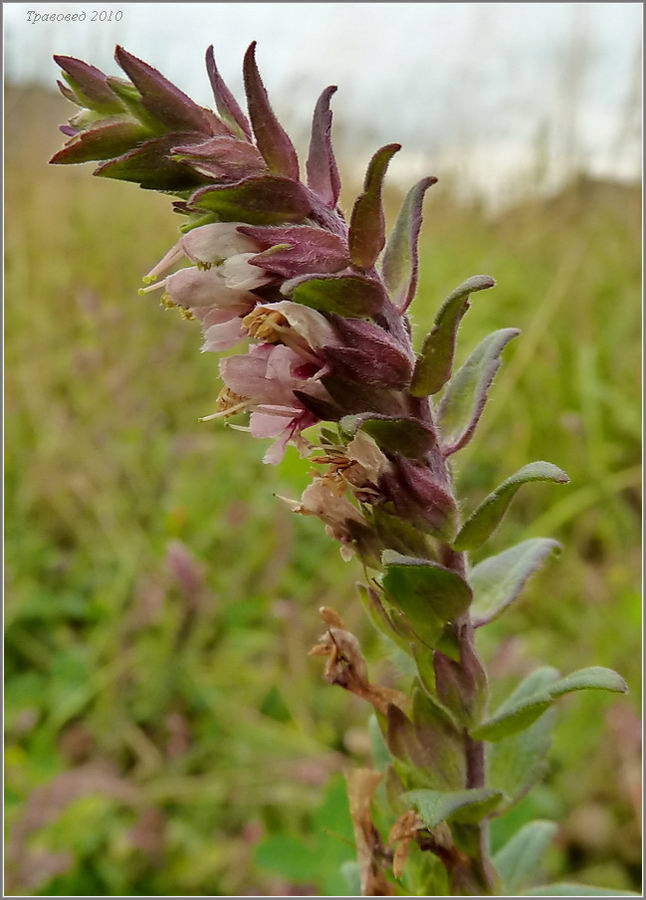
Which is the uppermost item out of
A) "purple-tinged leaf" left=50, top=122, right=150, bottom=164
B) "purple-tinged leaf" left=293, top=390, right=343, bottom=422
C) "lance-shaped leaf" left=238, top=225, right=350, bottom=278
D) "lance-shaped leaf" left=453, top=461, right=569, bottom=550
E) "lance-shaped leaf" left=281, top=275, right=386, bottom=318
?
"purple-tinged leaf" left=50, top=122, right=150, bottom=164

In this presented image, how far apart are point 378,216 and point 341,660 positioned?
0.36m

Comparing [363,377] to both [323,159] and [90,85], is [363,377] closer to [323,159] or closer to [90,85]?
[323,159]

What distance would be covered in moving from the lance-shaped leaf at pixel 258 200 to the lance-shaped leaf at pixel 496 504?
23cm

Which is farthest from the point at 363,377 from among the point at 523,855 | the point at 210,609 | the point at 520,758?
the point at 210,609

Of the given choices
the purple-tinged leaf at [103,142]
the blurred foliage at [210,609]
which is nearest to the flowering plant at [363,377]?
the purple-tinged leaf at [103,142]

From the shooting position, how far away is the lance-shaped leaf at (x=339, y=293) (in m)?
0.50

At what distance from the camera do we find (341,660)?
659mm

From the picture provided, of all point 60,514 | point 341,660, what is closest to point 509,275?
point 60,514

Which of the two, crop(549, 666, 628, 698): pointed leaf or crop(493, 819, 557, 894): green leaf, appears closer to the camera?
crop(549, 666, 628, 698): pointed leaf

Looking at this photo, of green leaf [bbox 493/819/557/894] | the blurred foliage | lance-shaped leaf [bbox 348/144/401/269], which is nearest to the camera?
lance-shaped leaf [bbox 348/144/401/269]

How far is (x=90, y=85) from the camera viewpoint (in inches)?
22.1

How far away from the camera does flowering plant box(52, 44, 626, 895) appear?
0.53m

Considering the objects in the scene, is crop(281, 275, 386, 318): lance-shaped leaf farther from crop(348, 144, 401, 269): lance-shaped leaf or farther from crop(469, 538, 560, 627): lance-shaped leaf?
crop(469, 538, 560, 627): lance-shaped leaf

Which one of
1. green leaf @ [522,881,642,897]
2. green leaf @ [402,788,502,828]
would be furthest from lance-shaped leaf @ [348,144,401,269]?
green leaf @ [522,881,642,897]
